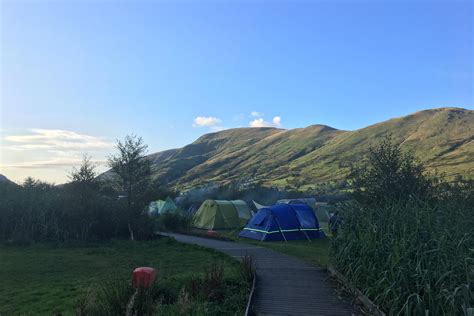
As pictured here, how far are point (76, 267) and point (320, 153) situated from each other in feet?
417

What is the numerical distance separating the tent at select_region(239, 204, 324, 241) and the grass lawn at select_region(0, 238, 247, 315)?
13.9ft

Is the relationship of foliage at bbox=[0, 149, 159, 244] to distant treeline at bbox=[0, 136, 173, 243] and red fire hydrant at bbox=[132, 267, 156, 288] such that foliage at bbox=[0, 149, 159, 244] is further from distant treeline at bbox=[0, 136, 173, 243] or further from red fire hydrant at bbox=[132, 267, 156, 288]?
red fire hydrant at bbox=[132, 267, 156, 288]

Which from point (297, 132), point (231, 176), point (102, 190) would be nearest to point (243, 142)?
point (297, 132)

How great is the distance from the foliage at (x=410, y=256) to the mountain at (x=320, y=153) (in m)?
78.7

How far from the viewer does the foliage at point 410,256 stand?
5.96 meters

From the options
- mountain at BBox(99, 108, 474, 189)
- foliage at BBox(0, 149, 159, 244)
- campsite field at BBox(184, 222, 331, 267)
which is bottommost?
campsite field at BBox(184, 222, 331, 267)

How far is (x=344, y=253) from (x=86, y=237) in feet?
43.8

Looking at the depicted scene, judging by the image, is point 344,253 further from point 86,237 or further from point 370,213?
point 86,237

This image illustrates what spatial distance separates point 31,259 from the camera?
1420cm

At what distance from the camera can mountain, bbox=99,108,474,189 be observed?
99.9 meters

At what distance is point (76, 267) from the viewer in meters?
13.0

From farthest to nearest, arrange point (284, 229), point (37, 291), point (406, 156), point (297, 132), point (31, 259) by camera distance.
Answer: point (297, 132) < point (284, 229) < point (406, 156) < point (31, 259) < point (37, 291)

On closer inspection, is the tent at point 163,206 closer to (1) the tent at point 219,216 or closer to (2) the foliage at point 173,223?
(1) the tent at point 219,216

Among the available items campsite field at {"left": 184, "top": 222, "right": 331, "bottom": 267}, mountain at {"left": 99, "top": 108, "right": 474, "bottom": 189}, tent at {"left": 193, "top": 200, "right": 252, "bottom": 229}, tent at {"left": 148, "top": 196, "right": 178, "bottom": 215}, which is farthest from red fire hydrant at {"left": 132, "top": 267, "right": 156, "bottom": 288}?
mountain at {"left": 99, "top": 108, "right": 474, "bottom": 189}
